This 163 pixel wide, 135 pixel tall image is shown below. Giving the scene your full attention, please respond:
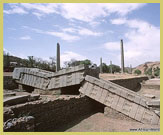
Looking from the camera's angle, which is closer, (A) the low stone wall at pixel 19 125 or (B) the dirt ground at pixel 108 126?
(A) the low stone wall at pixel 19 125

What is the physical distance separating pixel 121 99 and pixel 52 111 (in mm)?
3333

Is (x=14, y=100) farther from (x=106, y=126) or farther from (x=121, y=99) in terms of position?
(x=121, y=99)

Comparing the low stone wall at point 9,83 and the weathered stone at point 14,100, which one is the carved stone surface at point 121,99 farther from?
the low stone wall at point 9,83

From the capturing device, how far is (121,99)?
726cm

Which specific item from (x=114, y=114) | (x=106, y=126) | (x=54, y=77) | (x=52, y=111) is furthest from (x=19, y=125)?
(x=54, y=77)

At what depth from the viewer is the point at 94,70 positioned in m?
9.68

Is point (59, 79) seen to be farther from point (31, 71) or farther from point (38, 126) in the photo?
point (38, 126)

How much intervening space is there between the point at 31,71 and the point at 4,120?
6.46m

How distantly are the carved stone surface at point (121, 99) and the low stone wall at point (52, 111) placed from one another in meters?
0.76

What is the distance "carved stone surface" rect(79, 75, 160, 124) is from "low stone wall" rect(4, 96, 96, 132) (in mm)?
756

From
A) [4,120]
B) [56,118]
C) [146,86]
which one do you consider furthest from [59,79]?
[146,86]

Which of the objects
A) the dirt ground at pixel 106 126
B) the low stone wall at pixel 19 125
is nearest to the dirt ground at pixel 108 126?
the dirt ground at pixel 106 126

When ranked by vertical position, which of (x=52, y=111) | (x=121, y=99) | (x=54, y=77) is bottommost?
(x=52, y=111)

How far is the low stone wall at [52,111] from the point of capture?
5.19m
